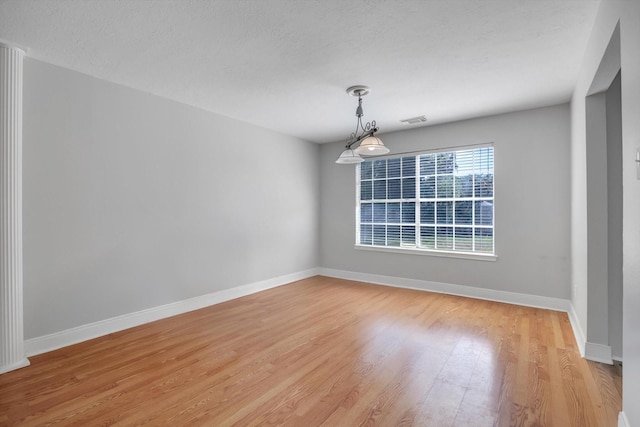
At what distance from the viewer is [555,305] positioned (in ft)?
13.0

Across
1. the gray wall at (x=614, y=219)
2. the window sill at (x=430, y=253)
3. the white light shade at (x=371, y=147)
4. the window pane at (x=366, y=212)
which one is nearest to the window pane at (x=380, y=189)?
the window pane at (x=366, y=212)

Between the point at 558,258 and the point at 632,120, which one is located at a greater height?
the point at 632,120

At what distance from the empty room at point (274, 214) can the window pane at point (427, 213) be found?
37mm

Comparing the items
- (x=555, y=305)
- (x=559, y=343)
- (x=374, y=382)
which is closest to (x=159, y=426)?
(x=374, y=382)

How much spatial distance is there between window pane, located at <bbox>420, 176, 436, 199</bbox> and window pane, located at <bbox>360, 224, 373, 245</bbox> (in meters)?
1.16

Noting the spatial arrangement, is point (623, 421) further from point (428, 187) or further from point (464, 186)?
point (428, 187)

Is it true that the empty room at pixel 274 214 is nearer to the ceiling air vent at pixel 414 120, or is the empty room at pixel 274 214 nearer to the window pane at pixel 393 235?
the ceiling air vent at pixel 414 120

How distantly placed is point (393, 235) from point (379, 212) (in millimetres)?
502

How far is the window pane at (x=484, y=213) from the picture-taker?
176 inches

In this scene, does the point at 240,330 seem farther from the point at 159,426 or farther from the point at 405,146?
the point at 405,146

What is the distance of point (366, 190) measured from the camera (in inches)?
228

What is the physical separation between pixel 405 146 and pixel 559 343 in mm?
3407

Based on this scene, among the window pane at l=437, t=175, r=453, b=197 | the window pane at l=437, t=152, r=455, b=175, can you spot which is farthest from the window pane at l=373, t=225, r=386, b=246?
the window pane at l=437, t=152, r=455, b=175

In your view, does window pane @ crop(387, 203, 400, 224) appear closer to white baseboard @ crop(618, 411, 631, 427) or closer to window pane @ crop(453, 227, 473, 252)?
window pane @ crop(453, 227, 473, 252)
